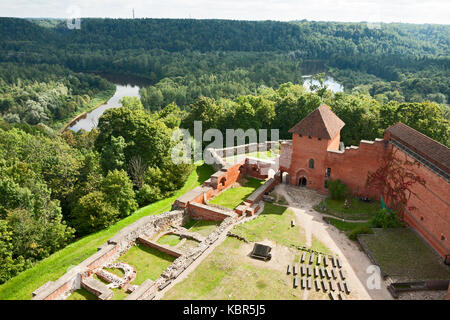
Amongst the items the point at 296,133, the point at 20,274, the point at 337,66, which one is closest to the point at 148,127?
the point at 296,133

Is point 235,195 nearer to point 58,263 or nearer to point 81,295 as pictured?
point 58,263

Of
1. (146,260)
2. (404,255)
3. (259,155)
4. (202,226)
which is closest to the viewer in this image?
(404,255)

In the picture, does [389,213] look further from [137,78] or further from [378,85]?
[137,78]

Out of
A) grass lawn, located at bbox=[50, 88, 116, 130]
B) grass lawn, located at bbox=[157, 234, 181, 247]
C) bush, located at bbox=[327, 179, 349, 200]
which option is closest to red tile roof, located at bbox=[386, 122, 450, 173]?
bush, located at bbox=[327, 179, 349, 200]

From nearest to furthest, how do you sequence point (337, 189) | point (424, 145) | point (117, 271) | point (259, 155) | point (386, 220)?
point (117, 271) < point (424, 145) < point (386, 220) < point (337, 189) < point (259, 155)

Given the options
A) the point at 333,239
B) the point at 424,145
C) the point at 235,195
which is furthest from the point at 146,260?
the point at 424,145

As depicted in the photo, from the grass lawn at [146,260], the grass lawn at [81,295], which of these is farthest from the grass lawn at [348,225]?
the grass lawn at [81,295]

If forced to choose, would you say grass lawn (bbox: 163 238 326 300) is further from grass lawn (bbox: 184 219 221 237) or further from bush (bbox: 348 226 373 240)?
bush (bbox: 348 226 373 240)

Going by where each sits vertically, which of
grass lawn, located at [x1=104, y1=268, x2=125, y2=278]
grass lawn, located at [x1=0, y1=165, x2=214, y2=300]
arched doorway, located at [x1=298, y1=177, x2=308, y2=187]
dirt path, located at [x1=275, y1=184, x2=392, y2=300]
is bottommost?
grass lawn, located at [x1=0, y1=165, x2=214, y2=300]
